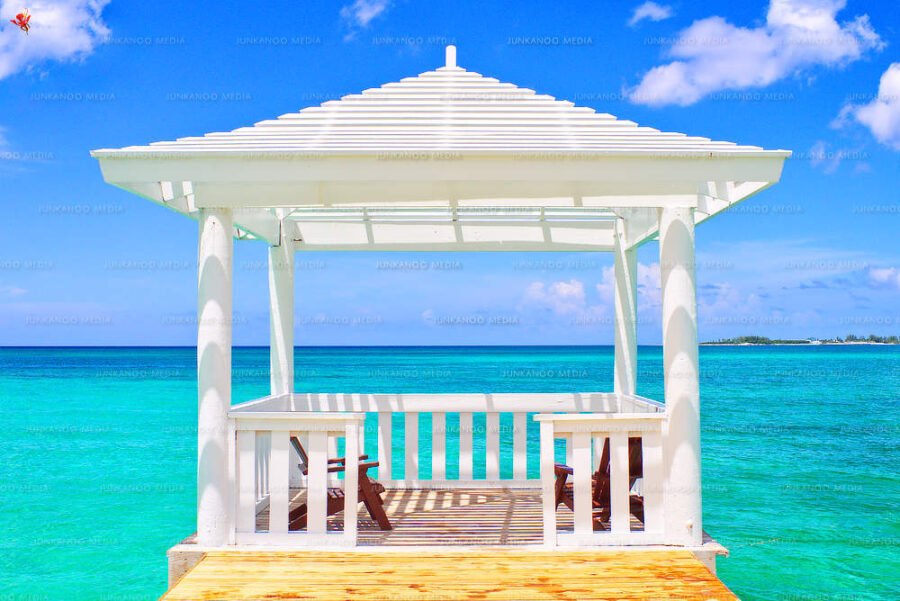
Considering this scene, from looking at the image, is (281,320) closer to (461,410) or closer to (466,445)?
(461,410)

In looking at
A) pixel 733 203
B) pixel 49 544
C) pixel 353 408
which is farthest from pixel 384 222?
pixel 49 544

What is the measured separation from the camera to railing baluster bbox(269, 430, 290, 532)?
16.6ft

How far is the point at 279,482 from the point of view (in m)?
5.07

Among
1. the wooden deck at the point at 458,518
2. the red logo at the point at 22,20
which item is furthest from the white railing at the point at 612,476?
the red logo at the point at 22,20

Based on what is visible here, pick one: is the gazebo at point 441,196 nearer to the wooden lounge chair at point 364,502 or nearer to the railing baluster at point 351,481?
the railing baluster at point 351,481

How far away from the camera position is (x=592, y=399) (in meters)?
7.67

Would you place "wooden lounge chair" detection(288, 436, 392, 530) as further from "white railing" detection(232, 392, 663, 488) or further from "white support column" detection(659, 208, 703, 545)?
"white support column" detection(659, 208, 703, 545)

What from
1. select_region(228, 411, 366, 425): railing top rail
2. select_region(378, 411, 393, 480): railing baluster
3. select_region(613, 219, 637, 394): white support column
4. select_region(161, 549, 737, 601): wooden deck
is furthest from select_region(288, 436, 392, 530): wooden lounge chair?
select_region(613, 219, 637, 394): white support column

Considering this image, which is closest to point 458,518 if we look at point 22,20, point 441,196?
point 441,196

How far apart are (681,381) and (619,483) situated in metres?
0.80

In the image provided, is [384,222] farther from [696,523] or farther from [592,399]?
[696,523]

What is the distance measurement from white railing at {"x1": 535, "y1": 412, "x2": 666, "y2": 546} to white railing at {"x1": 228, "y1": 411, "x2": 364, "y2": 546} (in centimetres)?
128

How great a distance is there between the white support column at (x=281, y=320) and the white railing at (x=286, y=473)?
247 cm

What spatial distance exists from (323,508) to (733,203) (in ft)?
11.8
